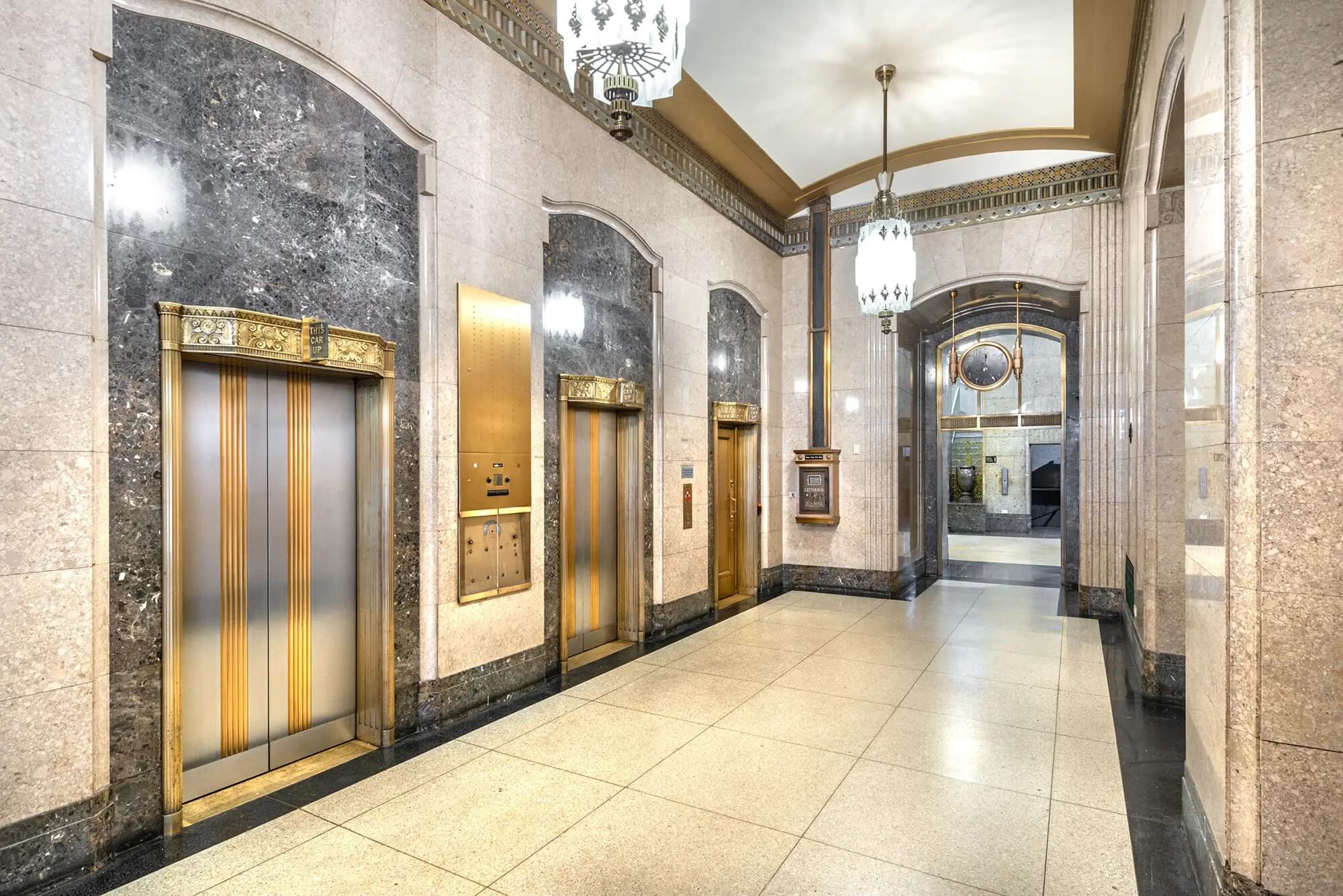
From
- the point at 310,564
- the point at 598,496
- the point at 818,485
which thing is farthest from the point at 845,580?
the point at 310,564

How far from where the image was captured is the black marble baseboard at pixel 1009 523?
17.8 m

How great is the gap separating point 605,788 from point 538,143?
14.2ft

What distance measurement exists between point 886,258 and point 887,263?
0.16ft

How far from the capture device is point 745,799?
10.9ft

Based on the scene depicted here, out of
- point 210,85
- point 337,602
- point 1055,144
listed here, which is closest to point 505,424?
point 337,602

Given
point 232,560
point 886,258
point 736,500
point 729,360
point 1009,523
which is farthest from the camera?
point 1009,523

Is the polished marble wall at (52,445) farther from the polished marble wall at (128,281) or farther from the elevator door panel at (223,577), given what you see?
the elevator door panel at (223,577)

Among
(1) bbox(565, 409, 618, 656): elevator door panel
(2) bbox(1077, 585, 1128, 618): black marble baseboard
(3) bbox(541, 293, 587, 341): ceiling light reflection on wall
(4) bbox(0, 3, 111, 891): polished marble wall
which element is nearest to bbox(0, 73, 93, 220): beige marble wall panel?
(4) bbox(0, 3, 111, 891): polished marble wall

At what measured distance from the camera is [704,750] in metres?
3.88

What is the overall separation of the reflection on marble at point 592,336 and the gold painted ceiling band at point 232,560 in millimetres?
2075

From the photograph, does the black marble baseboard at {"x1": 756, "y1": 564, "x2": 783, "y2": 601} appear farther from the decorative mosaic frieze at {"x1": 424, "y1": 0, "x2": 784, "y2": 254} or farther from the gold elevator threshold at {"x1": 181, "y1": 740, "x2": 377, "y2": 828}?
the gold elevator threshold at {"x1": 181, "y1": 740, "x2": 377, "y2": 828}

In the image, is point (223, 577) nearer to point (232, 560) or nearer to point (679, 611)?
point (232, 560)

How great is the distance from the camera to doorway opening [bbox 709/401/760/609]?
25.5 feet

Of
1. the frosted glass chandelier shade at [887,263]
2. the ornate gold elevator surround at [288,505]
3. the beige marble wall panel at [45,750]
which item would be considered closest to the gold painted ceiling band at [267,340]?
the ornate gold elevator surround at [288,505]
